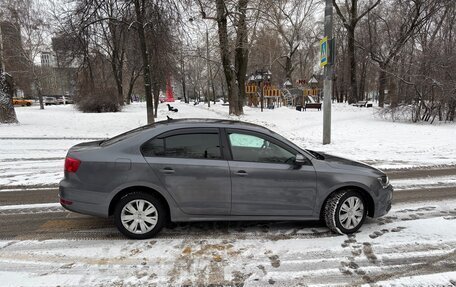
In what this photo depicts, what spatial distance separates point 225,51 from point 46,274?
18992mm

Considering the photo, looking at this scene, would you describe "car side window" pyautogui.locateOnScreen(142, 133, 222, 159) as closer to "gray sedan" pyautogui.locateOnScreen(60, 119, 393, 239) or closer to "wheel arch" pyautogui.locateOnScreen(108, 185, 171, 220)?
"gray sedan" pyautogui.locateOnScreen(60, 119, 393, 239)

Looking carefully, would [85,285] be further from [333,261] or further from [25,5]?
[25,5]

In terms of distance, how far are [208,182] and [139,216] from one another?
39.2 inches

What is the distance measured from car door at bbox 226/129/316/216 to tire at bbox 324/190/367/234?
27 centimetres

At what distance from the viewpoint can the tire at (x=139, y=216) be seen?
411 centimetres

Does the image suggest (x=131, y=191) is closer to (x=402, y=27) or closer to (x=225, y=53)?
(x=225, y=53)

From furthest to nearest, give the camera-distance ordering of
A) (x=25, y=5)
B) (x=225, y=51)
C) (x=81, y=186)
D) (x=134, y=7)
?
(x=25, y=5) < (x=225, y=51) < (x=134, y=7) < (x=81, y=186)

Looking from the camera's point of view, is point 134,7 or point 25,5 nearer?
point 134,7

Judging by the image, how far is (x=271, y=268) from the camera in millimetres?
3568

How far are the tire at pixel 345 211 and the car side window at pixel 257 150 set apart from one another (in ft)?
2.73

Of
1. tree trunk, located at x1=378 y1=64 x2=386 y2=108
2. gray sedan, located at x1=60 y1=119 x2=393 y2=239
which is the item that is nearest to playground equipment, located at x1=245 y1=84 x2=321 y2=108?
tree trunk, located at x1=378 y1=64 x2=386 y2=108

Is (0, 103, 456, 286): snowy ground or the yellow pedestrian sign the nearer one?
(0, 103, 456, 286): snowy ground

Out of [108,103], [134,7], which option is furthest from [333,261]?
[108,103]

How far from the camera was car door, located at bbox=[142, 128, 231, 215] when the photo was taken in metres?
4.11
